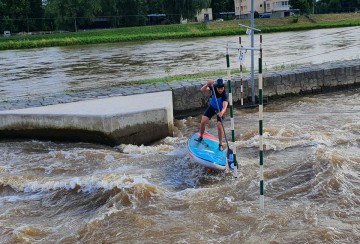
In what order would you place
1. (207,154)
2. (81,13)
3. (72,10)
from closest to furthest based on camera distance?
(207,154) < (72,10) < (81,13)

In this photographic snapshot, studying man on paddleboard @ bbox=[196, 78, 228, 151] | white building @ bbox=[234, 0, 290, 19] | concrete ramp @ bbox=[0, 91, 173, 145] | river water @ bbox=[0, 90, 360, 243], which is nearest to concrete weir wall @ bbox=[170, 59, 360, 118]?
concrete ramp @ bbox=[0, 91, 173, 145]

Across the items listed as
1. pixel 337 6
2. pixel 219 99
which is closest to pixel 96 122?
pixel 219 99

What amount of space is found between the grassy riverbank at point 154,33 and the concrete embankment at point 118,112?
32846 millimetres

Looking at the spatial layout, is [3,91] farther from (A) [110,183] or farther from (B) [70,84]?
(A) [110,183]

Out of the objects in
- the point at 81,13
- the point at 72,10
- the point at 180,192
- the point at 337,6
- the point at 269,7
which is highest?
the point at 269,7

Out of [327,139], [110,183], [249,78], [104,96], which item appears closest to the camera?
[110,183]

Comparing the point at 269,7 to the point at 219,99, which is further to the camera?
the point at 269,7

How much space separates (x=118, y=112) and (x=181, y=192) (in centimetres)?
343

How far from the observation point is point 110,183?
7.37 metres

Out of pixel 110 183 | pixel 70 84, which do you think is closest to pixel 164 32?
pixel 70 84

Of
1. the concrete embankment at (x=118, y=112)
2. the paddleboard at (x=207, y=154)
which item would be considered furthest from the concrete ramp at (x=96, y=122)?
the paddleboard at (x=207, y=154)

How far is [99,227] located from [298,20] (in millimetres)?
55620

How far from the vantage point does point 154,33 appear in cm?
4872

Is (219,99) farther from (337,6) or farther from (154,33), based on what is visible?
(337,6)
